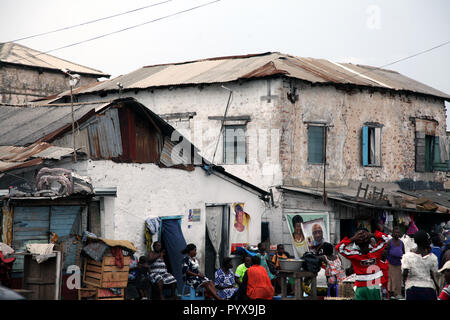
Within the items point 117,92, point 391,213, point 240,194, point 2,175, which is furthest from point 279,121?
point 2,175

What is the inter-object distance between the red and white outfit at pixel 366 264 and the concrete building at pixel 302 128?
9.85 metres

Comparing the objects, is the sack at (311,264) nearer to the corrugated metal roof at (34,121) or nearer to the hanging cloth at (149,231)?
the hanging cloth at (149,231)

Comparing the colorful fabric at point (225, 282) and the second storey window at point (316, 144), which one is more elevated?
the second storey window at point (316, 144)

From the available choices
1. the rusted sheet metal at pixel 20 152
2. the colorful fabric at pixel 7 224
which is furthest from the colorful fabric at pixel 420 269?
the rusted sheet metal at pixel 20 152

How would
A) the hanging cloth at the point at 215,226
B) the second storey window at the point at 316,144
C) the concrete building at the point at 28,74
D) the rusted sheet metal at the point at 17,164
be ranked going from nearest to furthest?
the rusted sheet metal at the point at 17,164 → the hanging cloth at the point at 215,226 → the second storey window at the point at 316,144 → the concrete building at the point at 28,74

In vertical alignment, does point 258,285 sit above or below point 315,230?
below

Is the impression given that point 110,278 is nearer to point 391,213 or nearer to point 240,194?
point 240,194

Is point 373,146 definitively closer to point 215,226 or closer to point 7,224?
point 215,226

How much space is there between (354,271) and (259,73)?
435 inches

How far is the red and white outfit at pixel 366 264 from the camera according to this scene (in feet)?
34.1

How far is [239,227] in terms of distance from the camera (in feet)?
63.3

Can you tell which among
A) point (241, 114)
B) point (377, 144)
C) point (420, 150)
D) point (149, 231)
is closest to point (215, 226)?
point (149, 231)

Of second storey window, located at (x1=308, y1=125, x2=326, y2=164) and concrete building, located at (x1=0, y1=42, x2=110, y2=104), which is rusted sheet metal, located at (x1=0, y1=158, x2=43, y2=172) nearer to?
second storey window, located at (x1=308, y1=125, x2=326, y2=164)

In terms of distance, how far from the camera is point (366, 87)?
76.9ft
